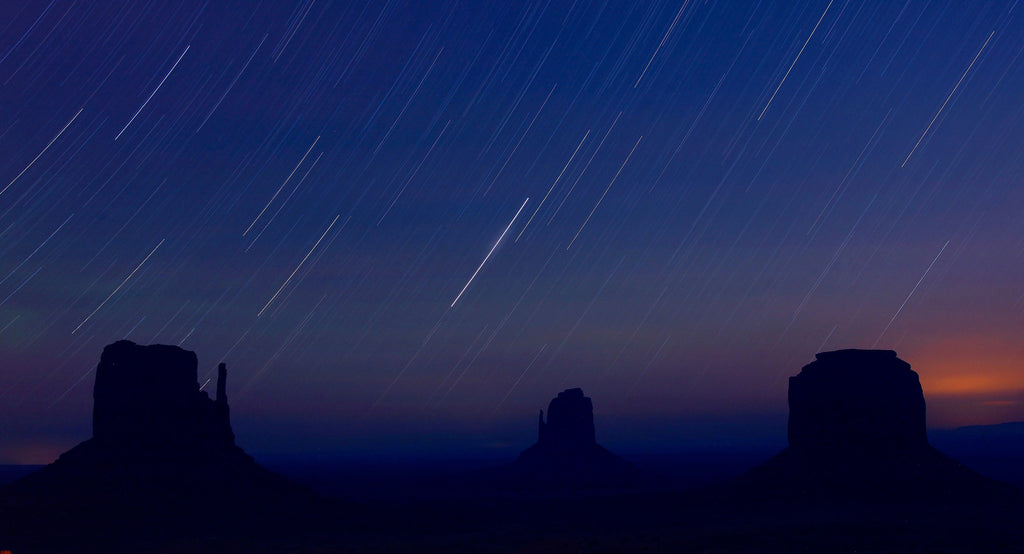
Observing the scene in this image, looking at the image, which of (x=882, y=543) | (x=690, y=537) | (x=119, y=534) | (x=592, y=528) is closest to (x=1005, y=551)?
(x=882, y=543)

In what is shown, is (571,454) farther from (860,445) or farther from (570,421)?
(860,445)

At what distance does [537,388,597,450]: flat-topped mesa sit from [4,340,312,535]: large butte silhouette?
108 meters

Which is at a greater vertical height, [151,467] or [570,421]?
[570,421]

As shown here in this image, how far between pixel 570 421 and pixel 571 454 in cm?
795

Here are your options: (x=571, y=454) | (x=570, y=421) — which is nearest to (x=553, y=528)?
(x=571, y=454)

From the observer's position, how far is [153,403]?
86.2m

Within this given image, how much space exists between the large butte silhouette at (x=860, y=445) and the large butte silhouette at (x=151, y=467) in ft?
166

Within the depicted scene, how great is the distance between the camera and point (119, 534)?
235 ft

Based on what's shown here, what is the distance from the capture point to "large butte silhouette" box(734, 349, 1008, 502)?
286ft

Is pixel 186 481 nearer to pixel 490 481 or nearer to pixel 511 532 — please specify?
pixel 511 532

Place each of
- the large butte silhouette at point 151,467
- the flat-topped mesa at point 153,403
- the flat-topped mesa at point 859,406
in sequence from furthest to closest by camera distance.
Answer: the flat-topped mesa at point 859,406 < the flat-topped mesa at point 153,403 < the large butte silhouette at point 151,467

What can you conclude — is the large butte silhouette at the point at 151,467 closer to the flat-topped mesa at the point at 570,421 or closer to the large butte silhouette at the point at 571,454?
the large butte silhouette at the point at 571,454

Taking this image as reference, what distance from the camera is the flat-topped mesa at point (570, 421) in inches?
7643

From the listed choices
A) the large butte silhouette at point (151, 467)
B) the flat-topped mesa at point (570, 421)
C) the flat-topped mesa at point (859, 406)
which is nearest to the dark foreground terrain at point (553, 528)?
the large butte silhouette at point (151, 467)
